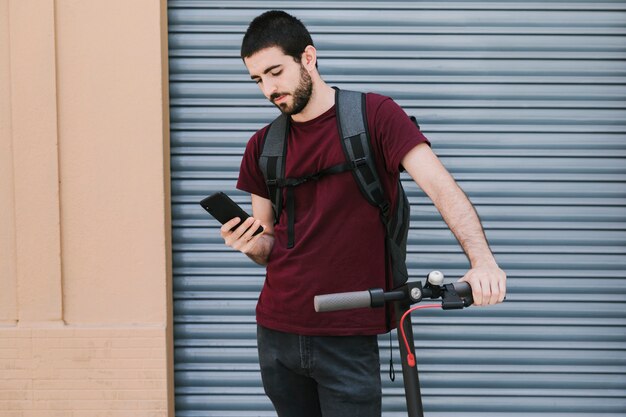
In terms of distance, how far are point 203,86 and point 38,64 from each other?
1047 millimetres

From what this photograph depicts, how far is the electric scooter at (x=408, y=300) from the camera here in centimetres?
185

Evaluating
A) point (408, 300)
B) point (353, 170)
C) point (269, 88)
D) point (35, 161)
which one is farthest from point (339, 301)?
point (35, 161)

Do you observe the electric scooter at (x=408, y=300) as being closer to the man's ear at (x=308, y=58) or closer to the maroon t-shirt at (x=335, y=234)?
the maroon t-shirt at (x=335, y=234)

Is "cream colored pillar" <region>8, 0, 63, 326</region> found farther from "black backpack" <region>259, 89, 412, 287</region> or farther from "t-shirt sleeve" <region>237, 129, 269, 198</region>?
"black backpack" <region>259, 89, 412, 287</region>

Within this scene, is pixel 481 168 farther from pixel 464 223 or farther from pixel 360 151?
pixel 464 223

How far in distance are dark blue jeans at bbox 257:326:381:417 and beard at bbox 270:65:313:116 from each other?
86 centimetres

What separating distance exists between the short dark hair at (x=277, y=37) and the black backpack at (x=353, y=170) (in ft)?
0.76

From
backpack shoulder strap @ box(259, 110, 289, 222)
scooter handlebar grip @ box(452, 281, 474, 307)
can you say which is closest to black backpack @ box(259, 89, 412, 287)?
backpack shoulder strap @ box(259, 110, 289, 222)

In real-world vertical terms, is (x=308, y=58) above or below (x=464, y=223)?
above

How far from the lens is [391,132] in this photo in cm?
239

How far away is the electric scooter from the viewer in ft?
6.07

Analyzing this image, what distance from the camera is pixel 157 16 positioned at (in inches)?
166

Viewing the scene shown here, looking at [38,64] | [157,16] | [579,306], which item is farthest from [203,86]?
[579,306]

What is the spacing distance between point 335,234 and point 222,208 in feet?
1.48
